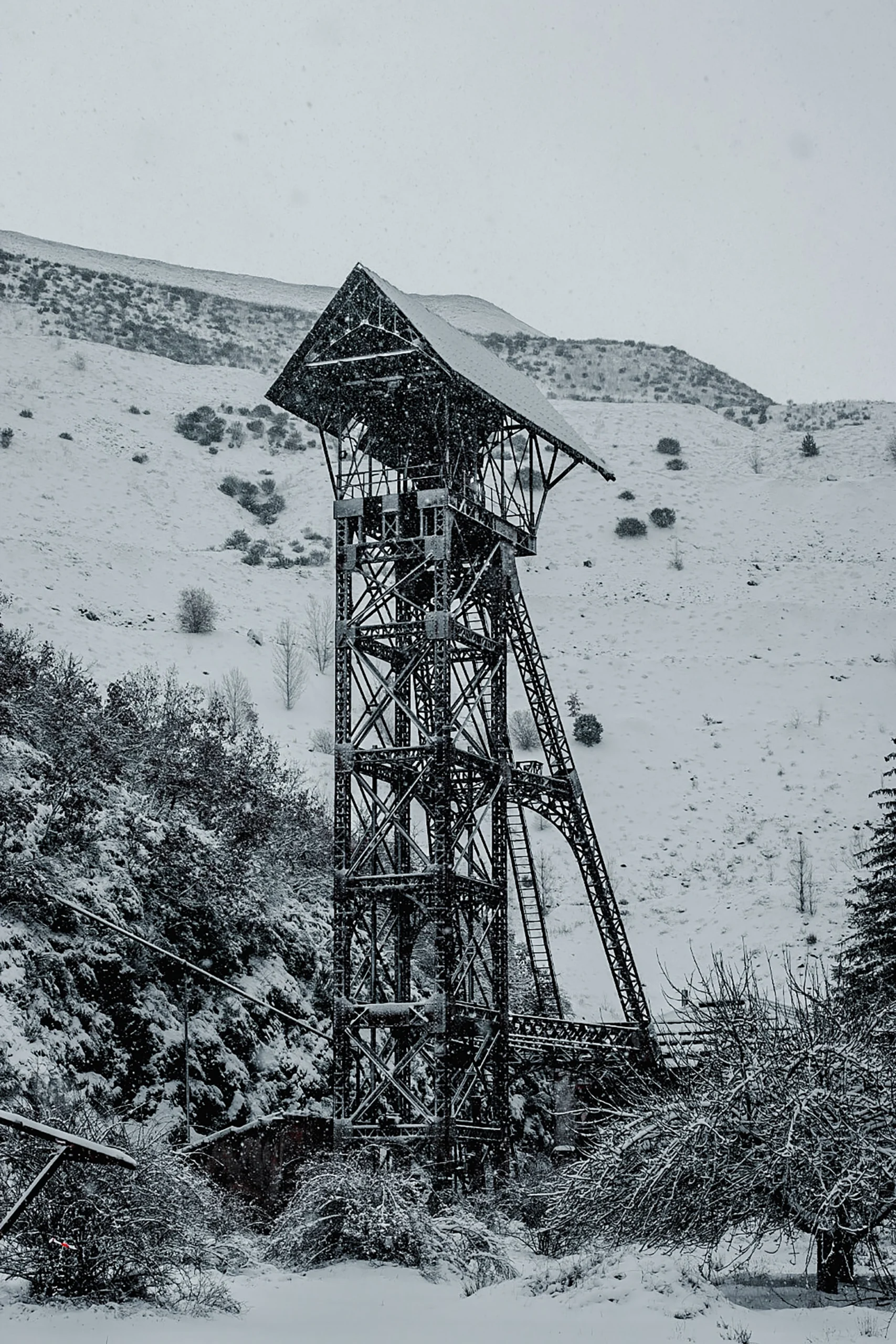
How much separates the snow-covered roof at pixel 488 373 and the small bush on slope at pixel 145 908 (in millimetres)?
10126

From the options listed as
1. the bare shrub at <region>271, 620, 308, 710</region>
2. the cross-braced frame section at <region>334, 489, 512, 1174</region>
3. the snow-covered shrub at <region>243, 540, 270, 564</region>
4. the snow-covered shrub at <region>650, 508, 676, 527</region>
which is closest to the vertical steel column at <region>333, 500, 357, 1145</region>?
the cross-braced frame section at <region>334, 489, 512, 1174</region>

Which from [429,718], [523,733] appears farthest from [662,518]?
[429,718]

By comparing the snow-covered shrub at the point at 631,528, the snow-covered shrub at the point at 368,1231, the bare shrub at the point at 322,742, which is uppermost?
the snow-covered shrub at the point at 631,528

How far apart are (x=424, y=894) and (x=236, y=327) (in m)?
95.3

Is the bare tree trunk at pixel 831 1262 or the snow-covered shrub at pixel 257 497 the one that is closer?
the bare tree trunk at pixel 831 1262

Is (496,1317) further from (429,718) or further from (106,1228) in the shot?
(429,718)

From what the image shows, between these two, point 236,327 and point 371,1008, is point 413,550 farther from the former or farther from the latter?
point 236,327

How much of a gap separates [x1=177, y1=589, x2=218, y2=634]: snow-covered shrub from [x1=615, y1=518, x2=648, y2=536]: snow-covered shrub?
23.3 metres

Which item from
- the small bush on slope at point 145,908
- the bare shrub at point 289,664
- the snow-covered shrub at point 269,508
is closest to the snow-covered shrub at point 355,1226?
the small bush on slope at point 145,908

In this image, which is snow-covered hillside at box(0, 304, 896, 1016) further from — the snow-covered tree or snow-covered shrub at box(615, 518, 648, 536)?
the snow-covered tree

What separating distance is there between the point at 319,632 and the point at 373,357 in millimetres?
36472

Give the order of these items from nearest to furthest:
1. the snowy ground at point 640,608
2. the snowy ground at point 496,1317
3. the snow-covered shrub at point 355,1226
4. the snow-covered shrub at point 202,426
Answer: the snowy ground at point 496,1317
the snow-covered shrub at point 355,1226
the snowy ground at point 640,608
the snow-covered shrub at point 202,426

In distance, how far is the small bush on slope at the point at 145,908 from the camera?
22156mm

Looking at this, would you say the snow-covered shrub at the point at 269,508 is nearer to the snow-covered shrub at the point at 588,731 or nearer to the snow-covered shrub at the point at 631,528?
the snow-covered shrub at the point at 631,528
